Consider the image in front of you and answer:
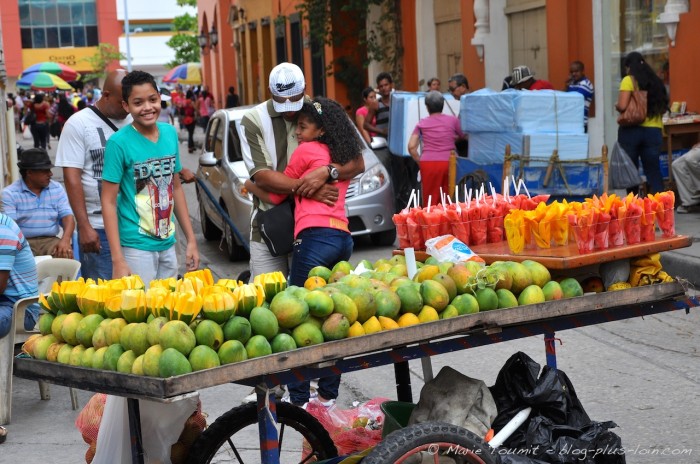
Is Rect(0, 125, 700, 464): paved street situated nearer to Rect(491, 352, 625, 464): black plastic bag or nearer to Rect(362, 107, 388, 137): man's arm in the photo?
Rect(491, 352, 625, 464): black plastic bag

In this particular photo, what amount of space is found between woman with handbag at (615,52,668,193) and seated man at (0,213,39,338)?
7.75 meters

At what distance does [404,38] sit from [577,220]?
18.5 metres

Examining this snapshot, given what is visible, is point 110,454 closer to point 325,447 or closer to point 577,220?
point 325,447

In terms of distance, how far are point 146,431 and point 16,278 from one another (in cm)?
235

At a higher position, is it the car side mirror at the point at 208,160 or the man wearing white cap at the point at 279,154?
the man wearing white cap at the point at 279,154

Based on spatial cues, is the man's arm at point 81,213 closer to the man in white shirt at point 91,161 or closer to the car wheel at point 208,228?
the man in white shirt at point 91,161

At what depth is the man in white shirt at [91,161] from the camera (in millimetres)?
6539

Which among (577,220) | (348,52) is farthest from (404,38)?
(577,220)

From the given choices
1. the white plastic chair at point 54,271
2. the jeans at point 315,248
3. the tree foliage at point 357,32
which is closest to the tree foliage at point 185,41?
the tree foliage at point 357,32

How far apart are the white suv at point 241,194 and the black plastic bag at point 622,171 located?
257 cm

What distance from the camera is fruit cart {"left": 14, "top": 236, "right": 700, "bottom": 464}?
12.1 feet

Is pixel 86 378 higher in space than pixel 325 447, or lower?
higher

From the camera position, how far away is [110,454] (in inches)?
179

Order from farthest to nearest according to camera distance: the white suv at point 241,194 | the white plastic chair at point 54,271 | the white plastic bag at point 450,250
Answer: the white suv at point 241,194 < the white plastic chair at point 54,271 < the white plastic bag at point 450,250
